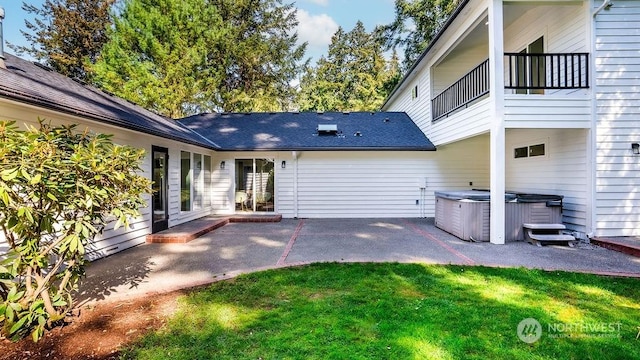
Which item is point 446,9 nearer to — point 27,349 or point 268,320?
point 268,320

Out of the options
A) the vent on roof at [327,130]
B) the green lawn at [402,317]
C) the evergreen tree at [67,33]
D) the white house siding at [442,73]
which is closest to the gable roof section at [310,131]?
the vent on roof at [327,130]

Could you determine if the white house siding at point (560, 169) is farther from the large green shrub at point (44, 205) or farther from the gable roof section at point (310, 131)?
the large green shrub at point (44, 205)

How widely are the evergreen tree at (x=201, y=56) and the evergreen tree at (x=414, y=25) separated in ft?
22.9

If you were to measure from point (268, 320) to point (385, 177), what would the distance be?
8.47 metres

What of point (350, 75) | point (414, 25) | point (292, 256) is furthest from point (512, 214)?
point (350, 75)

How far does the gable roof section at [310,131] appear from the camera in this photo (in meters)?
11.0

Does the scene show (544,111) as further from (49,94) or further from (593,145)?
(49,94)

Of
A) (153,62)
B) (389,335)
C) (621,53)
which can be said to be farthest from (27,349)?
(153,62)

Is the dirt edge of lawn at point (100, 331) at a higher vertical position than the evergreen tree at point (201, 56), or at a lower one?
lower

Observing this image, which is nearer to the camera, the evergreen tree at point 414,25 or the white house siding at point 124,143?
the white house siding at point 124,143

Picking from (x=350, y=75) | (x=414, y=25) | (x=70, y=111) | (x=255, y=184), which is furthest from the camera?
(x=350, y=75)

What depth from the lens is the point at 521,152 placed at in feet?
30.3

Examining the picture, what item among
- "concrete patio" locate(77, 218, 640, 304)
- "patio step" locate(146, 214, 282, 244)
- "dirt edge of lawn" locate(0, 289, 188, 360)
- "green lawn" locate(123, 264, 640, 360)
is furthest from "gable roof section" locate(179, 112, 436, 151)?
"dirt edge of lawn" locate(0, 289, 188, 360)

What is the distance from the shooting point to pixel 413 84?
43.9ft
